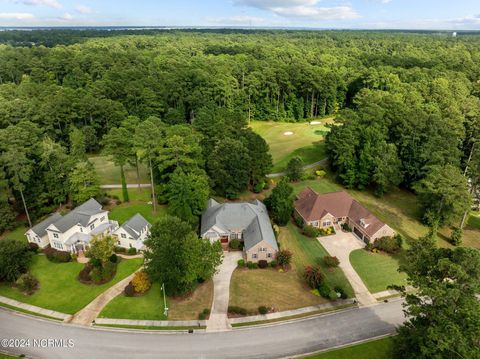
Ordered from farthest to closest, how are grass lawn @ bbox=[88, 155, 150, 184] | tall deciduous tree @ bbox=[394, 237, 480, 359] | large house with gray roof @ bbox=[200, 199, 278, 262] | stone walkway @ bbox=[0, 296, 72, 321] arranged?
grass lawn @ bbox=[88, 155, 150, 184] → large house with gray roof @ bbox=[200, 199, 278, 262] → stone walkway @ bbox=[0, 296, 72, 321] → tall deciduous tree @ bbox=[394, 237, 480, 359]

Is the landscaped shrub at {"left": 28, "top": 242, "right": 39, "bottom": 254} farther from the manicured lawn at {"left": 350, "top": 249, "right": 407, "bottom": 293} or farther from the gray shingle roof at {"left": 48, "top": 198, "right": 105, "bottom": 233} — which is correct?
the manicured lawn at {"left": 350, "top": 249, "right": 407, "bottom": 293}

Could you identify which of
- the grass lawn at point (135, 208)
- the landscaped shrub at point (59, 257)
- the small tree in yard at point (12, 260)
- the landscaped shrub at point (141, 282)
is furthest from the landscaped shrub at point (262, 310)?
the small tree in yard at point (12, 260)

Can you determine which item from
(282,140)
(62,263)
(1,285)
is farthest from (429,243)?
(282,140)

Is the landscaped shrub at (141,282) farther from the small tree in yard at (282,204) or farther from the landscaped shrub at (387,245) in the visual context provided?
the landscaped shrub at (387,245)

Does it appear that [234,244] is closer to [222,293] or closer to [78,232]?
[222,293]

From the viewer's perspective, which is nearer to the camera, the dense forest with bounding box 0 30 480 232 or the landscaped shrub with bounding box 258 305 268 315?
the landscaped shrub with bounding box 258 305 268 315

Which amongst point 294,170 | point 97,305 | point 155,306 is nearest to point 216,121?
point 294,170

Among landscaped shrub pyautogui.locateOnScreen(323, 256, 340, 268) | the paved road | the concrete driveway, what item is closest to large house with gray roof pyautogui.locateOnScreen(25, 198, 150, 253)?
the paved road
